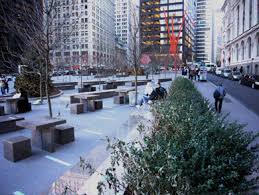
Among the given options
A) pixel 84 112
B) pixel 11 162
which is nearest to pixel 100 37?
pixel 84 112

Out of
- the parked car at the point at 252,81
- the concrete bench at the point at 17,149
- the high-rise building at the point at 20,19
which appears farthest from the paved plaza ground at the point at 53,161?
the parked car at the point at 252,81

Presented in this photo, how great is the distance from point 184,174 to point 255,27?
176ft

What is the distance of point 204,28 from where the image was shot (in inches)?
6511

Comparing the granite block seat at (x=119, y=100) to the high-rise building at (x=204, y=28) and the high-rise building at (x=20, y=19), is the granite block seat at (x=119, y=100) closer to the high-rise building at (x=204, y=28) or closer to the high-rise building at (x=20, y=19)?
the high-rise building at (x=20, y=19)

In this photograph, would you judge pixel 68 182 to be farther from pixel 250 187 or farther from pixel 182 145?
pixel 250 187

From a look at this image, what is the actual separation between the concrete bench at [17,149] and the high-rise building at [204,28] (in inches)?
6492

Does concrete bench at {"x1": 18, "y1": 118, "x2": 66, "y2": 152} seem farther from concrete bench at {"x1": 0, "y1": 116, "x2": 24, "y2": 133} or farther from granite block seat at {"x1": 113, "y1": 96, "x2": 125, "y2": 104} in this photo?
granite block seat at {"x1": 113, "y1": 96, "x2": 125, "y2": 104}

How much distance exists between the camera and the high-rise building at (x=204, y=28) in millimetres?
162125

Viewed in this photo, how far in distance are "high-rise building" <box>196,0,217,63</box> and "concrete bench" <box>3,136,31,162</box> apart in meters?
165

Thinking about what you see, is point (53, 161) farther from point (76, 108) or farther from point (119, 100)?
point (119, 100)

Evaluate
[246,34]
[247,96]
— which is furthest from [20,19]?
[246,34]

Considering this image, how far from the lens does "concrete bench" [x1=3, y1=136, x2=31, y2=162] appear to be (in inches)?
215

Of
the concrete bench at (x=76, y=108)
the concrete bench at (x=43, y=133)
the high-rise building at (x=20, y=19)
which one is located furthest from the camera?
the concrete bench at (x=76, y=108)

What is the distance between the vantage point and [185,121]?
347 cm
